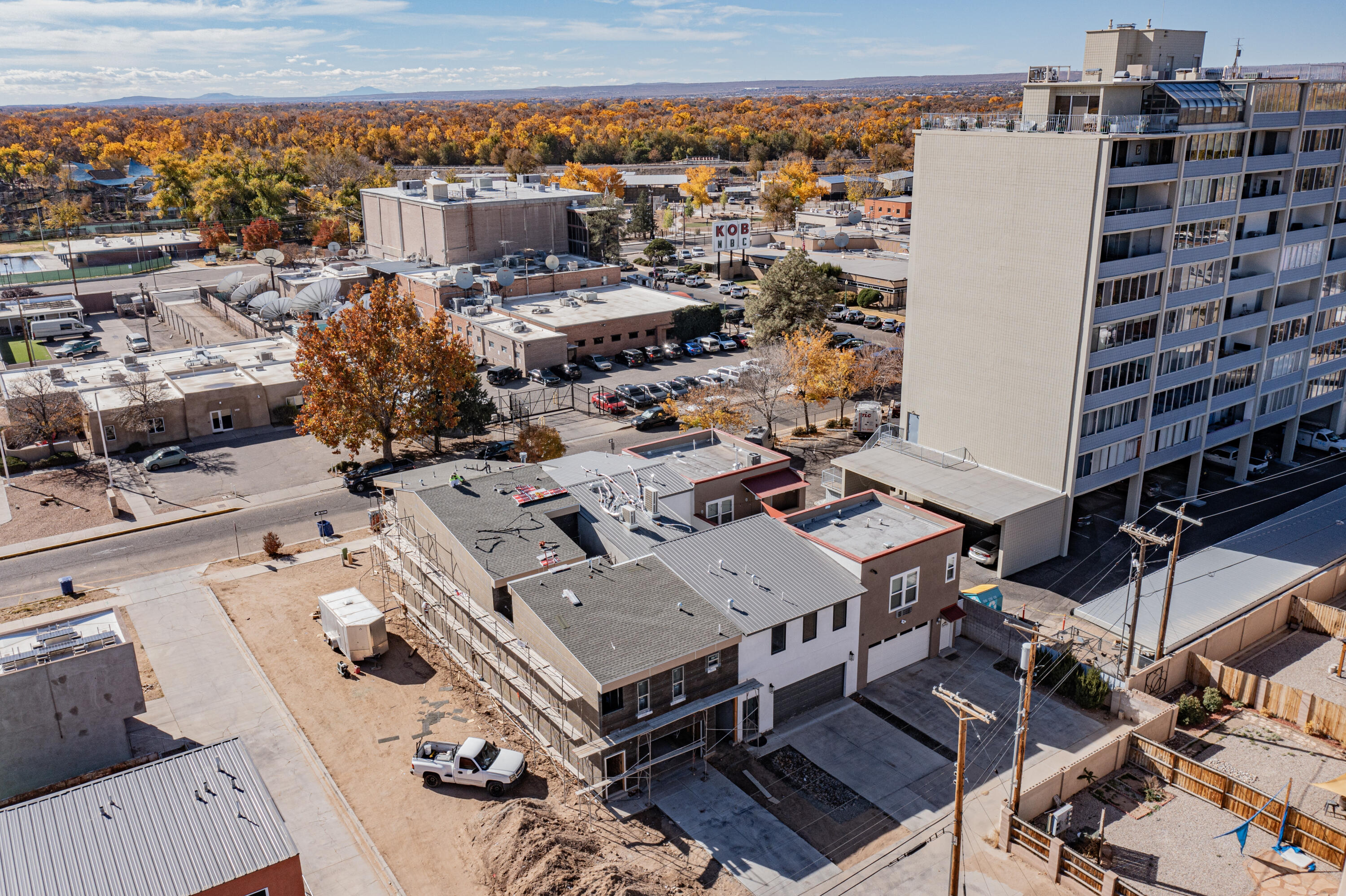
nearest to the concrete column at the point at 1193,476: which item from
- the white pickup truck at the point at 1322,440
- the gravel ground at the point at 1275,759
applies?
the white pickup truck at the point at 1322,440

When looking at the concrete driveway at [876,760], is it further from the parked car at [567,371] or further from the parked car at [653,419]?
the parked car at [567,371]

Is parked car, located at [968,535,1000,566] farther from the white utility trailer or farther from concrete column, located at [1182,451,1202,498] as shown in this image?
the white utility trailer

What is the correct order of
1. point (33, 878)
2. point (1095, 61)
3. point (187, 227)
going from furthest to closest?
point (187, 227)
point (1095, 61)
point (33, 878)

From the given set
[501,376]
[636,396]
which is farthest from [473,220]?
[636,396]

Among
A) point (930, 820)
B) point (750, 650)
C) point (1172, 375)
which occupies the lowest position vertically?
point (930, 820)

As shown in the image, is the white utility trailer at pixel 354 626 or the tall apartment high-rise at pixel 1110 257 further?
the tall apartment high-rise at pixel 1110 257

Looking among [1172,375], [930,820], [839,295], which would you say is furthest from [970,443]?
[839,295]

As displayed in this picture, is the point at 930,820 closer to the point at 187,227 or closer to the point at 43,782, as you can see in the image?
the point at 43,782
